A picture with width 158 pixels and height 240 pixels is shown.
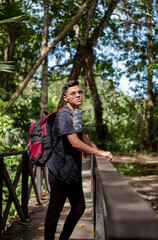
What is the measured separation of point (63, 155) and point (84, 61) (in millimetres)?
6449

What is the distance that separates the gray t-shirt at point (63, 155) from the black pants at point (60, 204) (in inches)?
3.4

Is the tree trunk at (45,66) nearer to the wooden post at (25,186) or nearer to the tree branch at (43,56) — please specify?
the tree branch at (43,56)

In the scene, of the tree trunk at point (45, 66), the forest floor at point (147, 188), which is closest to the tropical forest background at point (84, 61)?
the tree trunk at point (45, 66)

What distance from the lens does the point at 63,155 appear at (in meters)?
2.49

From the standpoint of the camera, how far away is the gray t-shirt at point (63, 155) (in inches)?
96.6

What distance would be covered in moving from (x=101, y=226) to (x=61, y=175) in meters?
0.54

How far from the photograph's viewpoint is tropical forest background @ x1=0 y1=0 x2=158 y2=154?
7.56m

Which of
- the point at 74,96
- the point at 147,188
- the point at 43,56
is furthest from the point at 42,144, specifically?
the point at 147,188

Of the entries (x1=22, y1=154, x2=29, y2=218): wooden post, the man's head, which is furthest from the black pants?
(x1=22, y1=154, x2=29, y2=218): wooden post

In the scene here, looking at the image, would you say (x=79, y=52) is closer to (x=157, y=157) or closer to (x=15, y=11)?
(x=15, y=11)

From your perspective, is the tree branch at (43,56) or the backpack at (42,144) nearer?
the backpack at (42,144)

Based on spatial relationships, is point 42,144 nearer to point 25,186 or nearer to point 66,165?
point 66,165

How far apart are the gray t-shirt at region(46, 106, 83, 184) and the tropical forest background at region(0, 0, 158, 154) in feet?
8.37

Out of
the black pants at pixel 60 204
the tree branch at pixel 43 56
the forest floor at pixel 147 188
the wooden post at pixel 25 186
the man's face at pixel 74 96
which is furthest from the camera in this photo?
the forest floor at pixel 147 188
